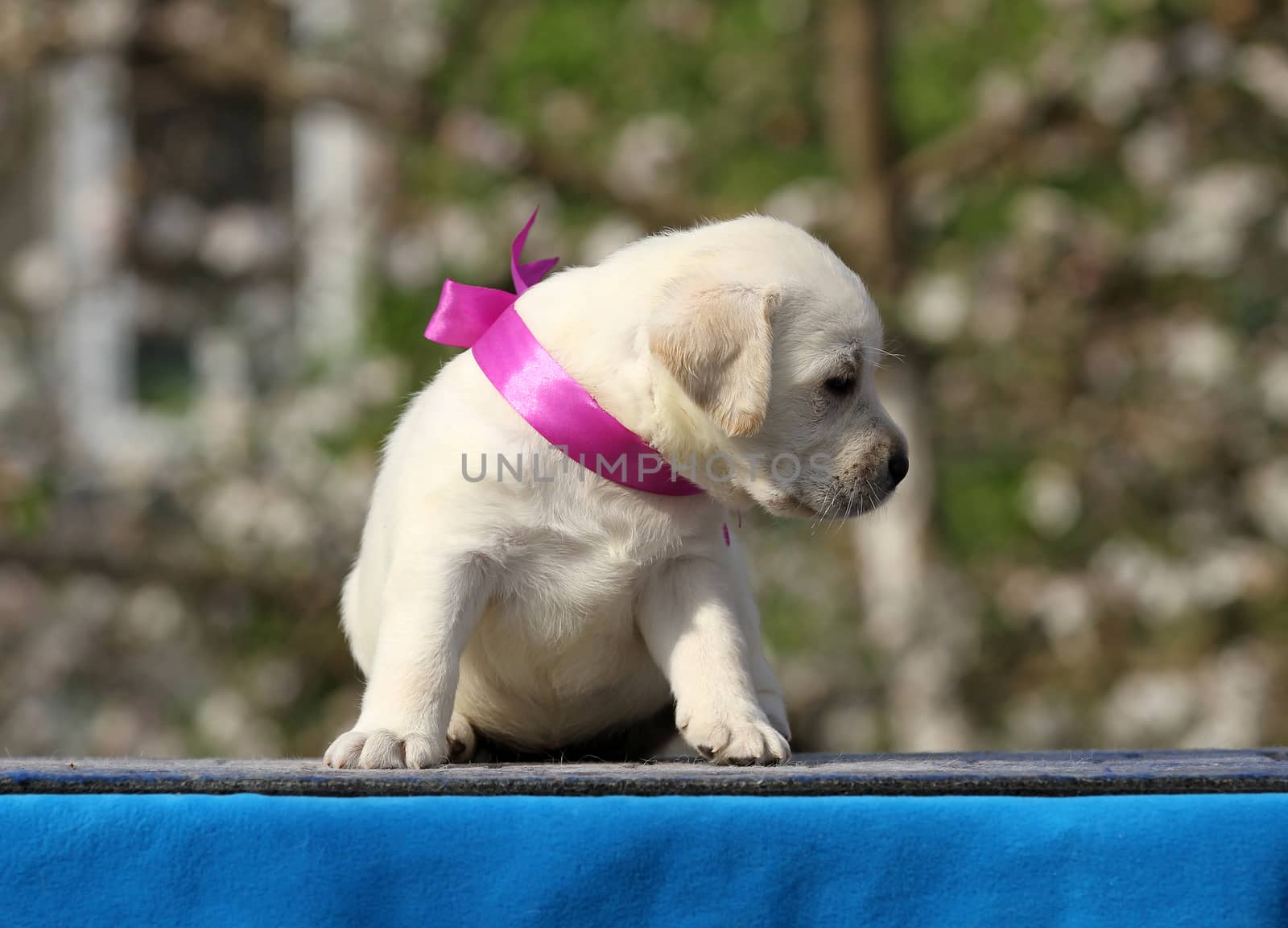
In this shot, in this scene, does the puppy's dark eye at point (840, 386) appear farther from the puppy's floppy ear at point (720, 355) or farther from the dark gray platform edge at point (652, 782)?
the dark gray platform edge at point (652, 782)

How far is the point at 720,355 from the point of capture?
2500 mm

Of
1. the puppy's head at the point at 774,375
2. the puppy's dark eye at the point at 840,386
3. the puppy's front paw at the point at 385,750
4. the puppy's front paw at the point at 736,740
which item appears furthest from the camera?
the puppy's dark eye at the point at 840,386

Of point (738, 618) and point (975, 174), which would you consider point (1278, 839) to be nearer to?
point (738, 618)

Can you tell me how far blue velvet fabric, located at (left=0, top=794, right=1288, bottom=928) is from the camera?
1.85 meters

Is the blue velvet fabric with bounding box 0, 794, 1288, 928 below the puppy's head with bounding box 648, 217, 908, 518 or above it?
below

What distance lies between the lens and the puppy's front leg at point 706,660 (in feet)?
7.97

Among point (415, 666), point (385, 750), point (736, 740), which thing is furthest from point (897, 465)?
point (385, 750)

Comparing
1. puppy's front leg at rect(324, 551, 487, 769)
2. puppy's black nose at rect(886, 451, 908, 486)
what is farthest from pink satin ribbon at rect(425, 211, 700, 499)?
puppy's black nose at rect(886, 451, 908, 486)

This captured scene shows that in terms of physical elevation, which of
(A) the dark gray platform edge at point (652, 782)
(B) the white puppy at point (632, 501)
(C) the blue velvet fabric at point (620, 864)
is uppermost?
(B) the white puppy at point (632, 501)

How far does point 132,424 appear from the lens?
7543 millimetres

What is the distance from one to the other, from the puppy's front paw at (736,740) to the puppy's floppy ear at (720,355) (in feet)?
1.60

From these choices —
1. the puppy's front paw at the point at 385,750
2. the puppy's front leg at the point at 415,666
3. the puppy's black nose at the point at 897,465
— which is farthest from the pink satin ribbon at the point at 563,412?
the puppy's front paw at the point at 385,750

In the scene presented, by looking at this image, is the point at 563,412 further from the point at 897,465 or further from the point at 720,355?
the point at 897,465

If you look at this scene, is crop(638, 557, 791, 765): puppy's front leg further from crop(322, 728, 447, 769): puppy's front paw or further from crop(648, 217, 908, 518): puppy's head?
crop(322, 728, 447, 769): puppy's front paw
